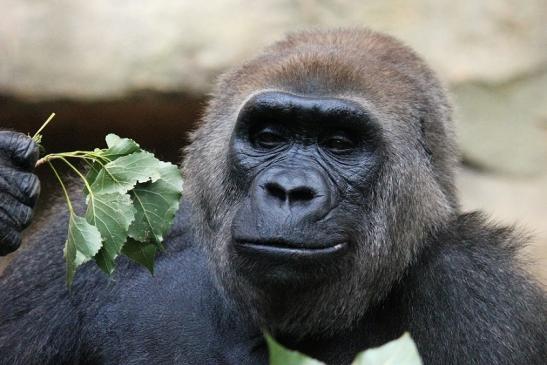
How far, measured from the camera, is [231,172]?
16.5ft

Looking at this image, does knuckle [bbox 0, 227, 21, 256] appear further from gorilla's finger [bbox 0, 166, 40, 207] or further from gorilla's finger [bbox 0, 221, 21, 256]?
gorilla's finger [bbox 0, 166, 40, 207]

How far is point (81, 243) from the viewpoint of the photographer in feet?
15.1

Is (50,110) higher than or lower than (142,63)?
lower

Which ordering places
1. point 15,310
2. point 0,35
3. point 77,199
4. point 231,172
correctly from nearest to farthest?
1. point 231,172
2. point 15,310
3. point 77,199
4. point 0,35

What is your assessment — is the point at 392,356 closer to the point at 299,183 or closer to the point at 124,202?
the point at 299,183

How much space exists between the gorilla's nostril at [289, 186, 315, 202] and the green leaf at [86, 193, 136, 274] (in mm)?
744

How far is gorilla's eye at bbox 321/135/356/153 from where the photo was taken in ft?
16.3

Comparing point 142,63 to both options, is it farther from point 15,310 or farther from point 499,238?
point 499,238

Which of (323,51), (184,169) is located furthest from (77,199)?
(323,51)

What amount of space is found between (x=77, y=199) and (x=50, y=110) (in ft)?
10.5

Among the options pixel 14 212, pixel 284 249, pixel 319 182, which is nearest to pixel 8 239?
pixel 14 212

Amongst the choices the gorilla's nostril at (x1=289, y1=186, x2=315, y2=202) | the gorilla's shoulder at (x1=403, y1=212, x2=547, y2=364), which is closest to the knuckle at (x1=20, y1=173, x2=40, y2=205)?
the gorilla's nostril at (x1=289, y1=186, x2=315, y2=202)

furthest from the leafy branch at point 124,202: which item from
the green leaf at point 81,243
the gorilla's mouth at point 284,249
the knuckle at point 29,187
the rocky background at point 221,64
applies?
the rocky background at point 221,64

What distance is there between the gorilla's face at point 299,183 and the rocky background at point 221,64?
3656mm
